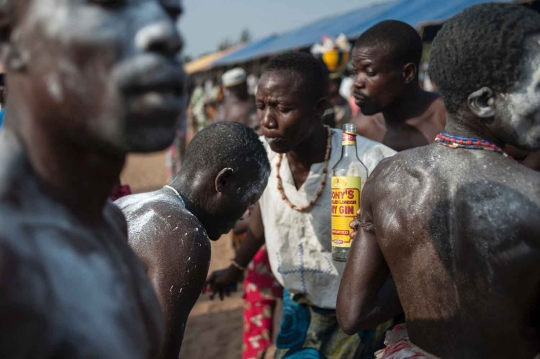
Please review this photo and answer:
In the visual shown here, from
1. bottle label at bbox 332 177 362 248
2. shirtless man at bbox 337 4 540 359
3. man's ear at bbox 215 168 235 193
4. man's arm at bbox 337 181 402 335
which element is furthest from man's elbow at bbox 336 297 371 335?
man's ear at bbox 215 168 235 193

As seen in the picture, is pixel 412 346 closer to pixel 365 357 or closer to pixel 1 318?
pixel 365 357

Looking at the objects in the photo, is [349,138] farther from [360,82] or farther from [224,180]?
[360,82]

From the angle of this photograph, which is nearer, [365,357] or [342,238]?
[342,238]

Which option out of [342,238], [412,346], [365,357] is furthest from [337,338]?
[412,346]

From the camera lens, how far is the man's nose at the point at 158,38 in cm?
101

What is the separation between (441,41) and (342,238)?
997mm

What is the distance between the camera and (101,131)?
103cm

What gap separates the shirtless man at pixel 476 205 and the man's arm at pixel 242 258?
1854 mm

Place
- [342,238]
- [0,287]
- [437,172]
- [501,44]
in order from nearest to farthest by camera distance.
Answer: [0,287], [501,44], [437,172], [342,238]

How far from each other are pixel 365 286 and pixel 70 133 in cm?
151

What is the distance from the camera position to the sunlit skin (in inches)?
154

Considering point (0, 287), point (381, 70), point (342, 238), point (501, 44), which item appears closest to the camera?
point (0, 287)

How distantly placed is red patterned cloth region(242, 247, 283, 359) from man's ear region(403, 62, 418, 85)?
Answer: 1.61 m

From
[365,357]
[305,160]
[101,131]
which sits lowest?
[365,357]
